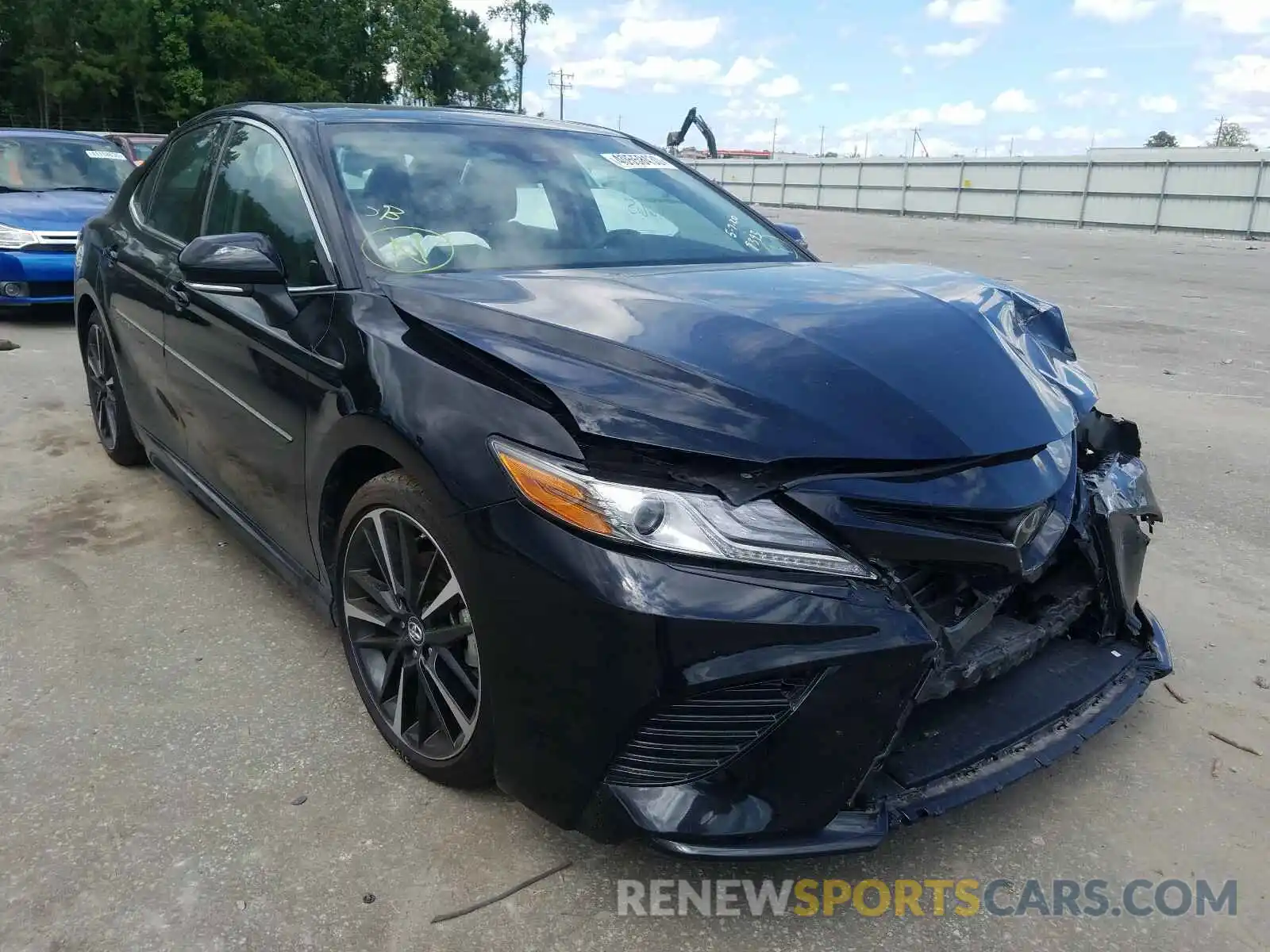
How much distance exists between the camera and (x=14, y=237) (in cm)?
815

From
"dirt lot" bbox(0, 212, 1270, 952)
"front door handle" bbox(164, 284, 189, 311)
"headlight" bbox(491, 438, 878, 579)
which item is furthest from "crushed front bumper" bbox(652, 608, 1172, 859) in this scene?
"front door handle" bbox(164, 284, 189, 311)

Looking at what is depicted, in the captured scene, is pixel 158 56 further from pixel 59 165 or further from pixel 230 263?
pixel 230 263

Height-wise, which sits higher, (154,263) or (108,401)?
(154,263)

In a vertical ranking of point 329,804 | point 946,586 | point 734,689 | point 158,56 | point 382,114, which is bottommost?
point 329,804

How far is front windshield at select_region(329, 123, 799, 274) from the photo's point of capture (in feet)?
9.18

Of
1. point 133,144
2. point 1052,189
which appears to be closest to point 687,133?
point 1052,189

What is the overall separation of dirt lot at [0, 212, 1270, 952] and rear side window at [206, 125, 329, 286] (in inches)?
48.3

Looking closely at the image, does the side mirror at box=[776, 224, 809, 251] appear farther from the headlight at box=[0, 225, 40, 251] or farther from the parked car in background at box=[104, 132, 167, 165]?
→ the parked car in background at box=[104, 132, 167, 165]

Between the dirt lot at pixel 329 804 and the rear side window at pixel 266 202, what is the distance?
1226mm

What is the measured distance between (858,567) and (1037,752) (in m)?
0.73

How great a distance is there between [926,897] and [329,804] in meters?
1.40

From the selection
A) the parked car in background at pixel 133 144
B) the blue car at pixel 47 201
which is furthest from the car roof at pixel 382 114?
the parked car in background at pixel 133 144

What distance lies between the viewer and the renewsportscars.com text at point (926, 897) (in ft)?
6.78

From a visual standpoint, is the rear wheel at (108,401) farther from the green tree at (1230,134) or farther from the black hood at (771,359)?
the green tree at (1230,134)
